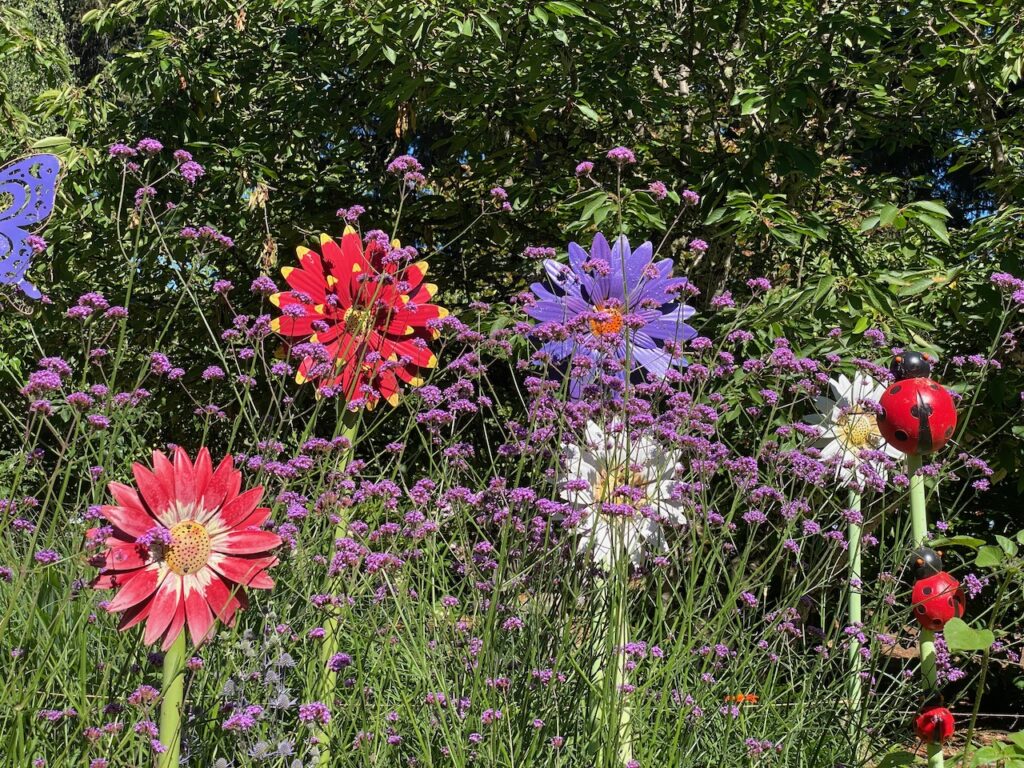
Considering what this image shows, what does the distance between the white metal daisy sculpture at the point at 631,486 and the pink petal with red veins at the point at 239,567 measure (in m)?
0.55

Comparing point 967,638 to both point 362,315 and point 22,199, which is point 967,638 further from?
point 22,199

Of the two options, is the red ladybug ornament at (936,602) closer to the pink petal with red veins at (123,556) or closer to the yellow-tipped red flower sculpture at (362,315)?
the yellow-tipped red flower sculpture at (362,315)

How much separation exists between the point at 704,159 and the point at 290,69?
1.90m

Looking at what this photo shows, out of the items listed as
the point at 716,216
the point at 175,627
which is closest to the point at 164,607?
the point at 175,627

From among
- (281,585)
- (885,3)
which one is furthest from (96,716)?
(885,3)

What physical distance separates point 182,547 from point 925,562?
1184 millimetres

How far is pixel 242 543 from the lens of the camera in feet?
4.70

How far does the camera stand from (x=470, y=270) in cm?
434

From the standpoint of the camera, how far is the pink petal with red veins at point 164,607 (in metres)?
1.34

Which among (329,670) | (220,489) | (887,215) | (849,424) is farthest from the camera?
(887,215)

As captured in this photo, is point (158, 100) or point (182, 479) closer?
point (182, 479)

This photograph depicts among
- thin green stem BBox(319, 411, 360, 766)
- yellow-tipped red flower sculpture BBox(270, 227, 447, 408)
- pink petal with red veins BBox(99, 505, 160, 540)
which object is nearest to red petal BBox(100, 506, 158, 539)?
pink petal with red veins BBox(99, 505, 160, 540)

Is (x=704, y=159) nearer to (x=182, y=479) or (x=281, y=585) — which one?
(x=281, y=585)

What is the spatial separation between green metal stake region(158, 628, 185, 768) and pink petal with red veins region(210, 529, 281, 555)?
0.11 metres
